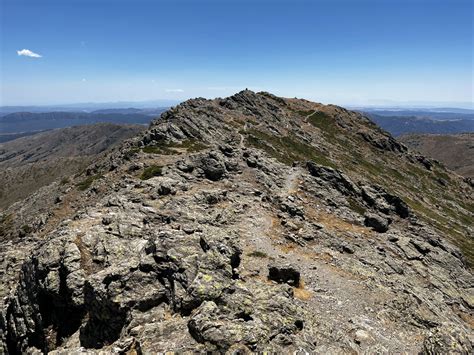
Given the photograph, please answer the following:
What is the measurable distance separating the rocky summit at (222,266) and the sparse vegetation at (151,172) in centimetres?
33

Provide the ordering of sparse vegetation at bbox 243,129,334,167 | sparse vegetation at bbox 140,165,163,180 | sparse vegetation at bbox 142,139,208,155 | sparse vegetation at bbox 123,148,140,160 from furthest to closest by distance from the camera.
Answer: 1. sparse vegetation at bbox 243,129,334,167
2. sparse vegetation at bbox 142,139,208,155
3. sparse vegetation at bbox 123,148,140,160
4. sparse vegetation at bbox 140,165,163,180

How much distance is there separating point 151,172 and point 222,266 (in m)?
28.6

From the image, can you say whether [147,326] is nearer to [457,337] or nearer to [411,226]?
[457,337]

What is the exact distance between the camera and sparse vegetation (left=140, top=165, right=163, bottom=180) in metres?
47.3

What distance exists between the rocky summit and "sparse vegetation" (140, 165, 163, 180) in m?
0.33

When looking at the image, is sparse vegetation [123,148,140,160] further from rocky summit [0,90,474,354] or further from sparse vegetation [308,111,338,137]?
sparse vegetation [308,111,338,137]

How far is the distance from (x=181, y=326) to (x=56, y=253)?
47.5 feet

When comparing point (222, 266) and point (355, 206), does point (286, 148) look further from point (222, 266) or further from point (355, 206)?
point (222, 266)

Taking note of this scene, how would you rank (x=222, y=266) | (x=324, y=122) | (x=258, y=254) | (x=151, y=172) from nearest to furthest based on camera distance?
(x=222, y=266) → (x=258, y=254) → (x=151, y=172) → (x=324, y=122)

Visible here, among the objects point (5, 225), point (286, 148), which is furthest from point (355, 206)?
point (5, 225)

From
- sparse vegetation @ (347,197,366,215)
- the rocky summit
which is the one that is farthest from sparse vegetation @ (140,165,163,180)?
sparse vegetation @ (347,197,366,215)

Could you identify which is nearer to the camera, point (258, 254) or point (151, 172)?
point (258, 254)

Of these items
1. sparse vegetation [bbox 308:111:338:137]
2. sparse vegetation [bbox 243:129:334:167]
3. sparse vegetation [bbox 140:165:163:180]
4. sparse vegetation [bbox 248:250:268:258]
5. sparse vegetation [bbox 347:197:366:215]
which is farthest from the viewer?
sparse vegetation [bbox 308:111:338:137]

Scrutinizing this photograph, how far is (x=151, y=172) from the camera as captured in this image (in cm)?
4831
